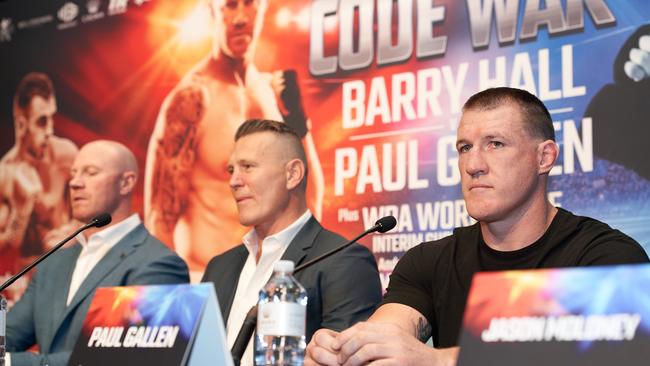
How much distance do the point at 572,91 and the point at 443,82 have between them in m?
0.63

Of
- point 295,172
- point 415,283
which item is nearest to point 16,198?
point 295,172

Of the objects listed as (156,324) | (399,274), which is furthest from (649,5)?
(156,324)

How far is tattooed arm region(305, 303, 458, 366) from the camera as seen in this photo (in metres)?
2.12

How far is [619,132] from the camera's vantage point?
11.5 feet

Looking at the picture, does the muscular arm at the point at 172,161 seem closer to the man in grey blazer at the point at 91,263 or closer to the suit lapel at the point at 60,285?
the man in grey blazer at the point at 91,263

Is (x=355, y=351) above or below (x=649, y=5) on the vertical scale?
below

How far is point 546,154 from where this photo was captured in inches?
118

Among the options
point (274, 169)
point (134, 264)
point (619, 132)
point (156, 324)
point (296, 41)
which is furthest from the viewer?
point (296, 41)

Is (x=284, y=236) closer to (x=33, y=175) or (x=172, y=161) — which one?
(x=172, y=161)

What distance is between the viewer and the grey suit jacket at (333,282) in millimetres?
3412

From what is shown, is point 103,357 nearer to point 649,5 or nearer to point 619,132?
point 619,132

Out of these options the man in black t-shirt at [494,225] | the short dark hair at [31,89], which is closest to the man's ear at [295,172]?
the man in black t-shirt at [494,225]

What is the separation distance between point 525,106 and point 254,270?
1.47 metres

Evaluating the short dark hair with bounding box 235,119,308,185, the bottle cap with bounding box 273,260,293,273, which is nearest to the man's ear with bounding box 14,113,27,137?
the short dark hair with bounding box 235,119,308,185
